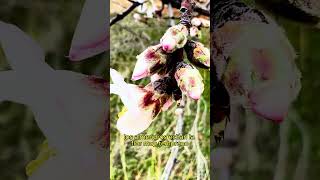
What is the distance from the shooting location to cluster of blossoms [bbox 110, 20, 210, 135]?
1.79 meters

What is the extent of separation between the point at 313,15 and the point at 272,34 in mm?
149

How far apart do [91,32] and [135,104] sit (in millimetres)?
237

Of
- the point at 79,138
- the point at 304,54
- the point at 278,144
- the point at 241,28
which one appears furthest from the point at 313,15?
the point at 79,138

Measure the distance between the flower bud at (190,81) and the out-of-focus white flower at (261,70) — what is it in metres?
0.12

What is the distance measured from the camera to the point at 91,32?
182 centimetres

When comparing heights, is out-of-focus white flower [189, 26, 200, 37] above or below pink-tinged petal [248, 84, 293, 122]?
above

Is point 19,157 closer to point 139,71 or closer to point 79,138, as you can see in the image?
point 79,138

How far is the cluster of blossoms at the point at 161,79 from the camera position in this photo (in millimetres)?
1792

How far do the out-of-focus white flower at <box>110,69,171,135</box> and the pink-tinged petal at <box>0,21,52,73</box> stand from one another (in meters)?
0.21

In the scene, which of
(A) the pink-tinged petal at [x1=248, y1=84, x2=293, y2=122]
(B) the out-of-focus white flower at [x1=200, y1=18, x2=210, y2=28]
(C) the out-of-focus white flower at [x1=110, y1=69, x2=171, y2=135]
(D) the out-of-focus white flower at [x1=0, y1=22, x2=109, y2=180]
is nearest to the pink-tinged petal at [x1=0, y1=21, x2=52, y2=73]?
(D) the out-of-focus white flower at [x1=0, y1=22, x2=109, y2=180]

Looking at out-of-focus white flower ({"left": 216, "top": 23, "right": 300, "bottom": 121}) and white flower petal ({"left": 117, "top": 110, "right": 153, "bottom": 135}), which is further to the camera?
out-of-focus white flower ({"left": 216, "top": 23, "right": 300, "bottom": 121})

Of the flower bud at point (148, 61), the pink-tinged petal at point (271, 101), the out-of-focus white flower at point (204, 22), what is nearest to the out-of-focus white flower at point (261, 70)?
the pink-tinged petal at point (271, 101)

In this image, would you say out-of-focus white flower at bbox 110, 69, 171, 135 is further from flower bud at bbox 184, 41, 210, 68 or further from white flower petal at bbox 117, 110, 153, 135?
flower bud at bbox 184, 41, 210, 68

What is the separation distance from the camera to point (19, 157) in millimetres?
1838
